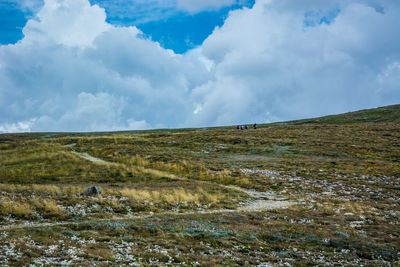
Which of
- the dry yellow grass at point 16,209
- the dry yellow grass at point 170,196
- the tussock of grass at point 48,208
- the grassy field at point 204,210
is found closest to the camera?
the grassy field at point 204,210

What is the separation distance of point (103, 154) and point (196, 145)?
2172 cm

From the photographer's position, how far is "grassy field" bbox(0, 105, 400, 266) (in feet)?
38.0

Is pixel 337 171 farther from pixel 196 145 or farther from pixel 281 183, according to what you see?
pixel 196 145

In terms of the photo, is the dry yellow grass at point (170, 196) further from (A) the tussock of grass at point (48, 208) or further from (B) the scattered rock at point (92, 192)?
(A) the tussock of grass at point (48, 208)

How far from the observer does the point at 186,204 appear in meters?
24.2

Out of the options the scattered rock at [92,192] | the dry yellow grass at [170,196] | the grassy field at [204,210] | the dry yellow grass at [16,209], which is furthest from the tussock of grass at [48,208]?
the dry yellow grass at [170,196]

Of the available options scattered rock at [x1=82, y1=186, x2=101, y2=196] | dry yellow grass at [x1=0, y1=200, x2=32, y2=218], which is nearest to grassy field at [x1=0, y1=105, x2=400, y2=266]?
dry yellow grass at [x1=0, y1=200, x2=32, y2=218]

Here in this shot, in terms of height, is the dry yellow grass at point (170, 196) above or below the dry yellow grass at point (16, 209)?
below

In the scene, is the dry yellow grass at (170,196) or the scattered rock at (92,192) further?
the dry yellow grass at (170,196)

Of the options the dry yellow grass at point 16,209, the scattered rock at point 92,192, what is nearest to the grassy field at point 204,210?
the dry yellow grass at point 16,209

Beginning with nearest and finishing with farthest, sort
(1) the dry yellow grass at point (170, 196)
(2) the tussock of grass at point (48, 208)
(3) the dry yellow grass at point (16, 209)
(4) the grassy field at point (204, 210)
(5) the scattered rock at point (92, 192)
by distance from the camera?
(4) the grassy field at point (204, 210) → (3) the dry yellow grass at point (16, 209) → (2) the tussock of grass at point (48, 208) → (5) the scattered rock at point (92, 192) → (1) the dry yellow grass at point (170, 196)

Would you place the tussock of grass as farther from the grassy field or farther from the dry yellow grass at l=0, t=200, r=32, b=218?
the dry yellow grass at l=0, t=200, r=32, b=218

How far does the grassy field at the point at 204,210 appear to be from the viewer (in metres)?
11.6

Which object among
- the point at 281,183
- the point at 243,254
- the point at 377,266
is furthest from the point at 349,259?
the point at 281,183
